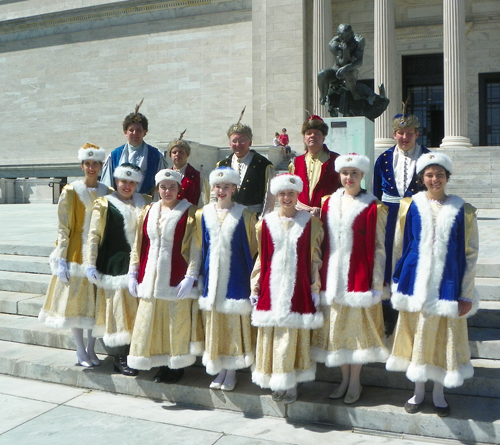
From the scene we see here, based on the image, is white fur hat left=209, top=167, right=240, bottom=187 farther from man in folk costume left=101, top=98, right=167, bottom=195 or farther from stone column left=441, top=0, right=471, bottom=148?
stone column left=441, top=0, right=471, bottom=148

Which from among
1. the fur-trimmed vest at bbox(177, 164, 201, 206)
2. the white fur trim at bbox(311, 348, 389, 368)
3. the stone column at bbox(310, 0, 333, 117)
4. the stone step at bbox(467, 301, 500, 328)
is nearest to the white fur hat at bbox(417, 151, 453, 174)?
the white fur trim at bbox(311, 348, 389, 368)

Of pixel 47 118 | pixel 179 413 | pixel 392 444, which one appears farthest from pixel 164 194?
pixel 47 118

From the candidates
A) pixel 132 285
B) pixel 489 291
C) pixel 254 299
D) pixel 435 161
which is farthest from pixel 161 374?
pixel 489 291

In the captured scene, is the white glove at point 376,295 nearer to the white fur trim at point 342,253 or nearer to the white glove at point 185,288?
→ the white fur trim at point 342,253

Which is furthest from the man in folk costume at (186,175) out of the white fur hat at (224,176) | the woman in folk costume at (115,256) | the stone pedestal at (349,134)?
the stone pedestal at (349,134)

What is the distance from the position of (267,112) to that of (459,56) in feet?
26.3

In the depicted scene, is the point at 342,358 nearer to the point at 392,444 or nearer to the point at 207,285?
the point at 392,444

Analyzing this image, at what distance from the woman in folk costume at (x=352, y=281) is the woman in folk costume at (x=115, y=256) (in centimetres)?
185

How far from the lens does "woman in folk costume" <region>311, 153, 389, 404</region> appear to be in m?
4.43

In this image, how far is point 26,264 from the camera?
812 cm

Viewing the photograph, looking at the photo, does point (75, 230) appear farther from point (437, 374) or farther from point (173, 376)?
point (437, 374)

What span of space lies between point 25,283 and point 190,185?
318cm

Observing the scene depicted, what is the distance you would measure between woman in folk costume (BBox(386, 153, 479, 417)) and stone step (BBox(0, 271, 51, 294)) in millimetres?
4931

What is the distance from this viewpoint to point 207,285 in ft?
15.9
